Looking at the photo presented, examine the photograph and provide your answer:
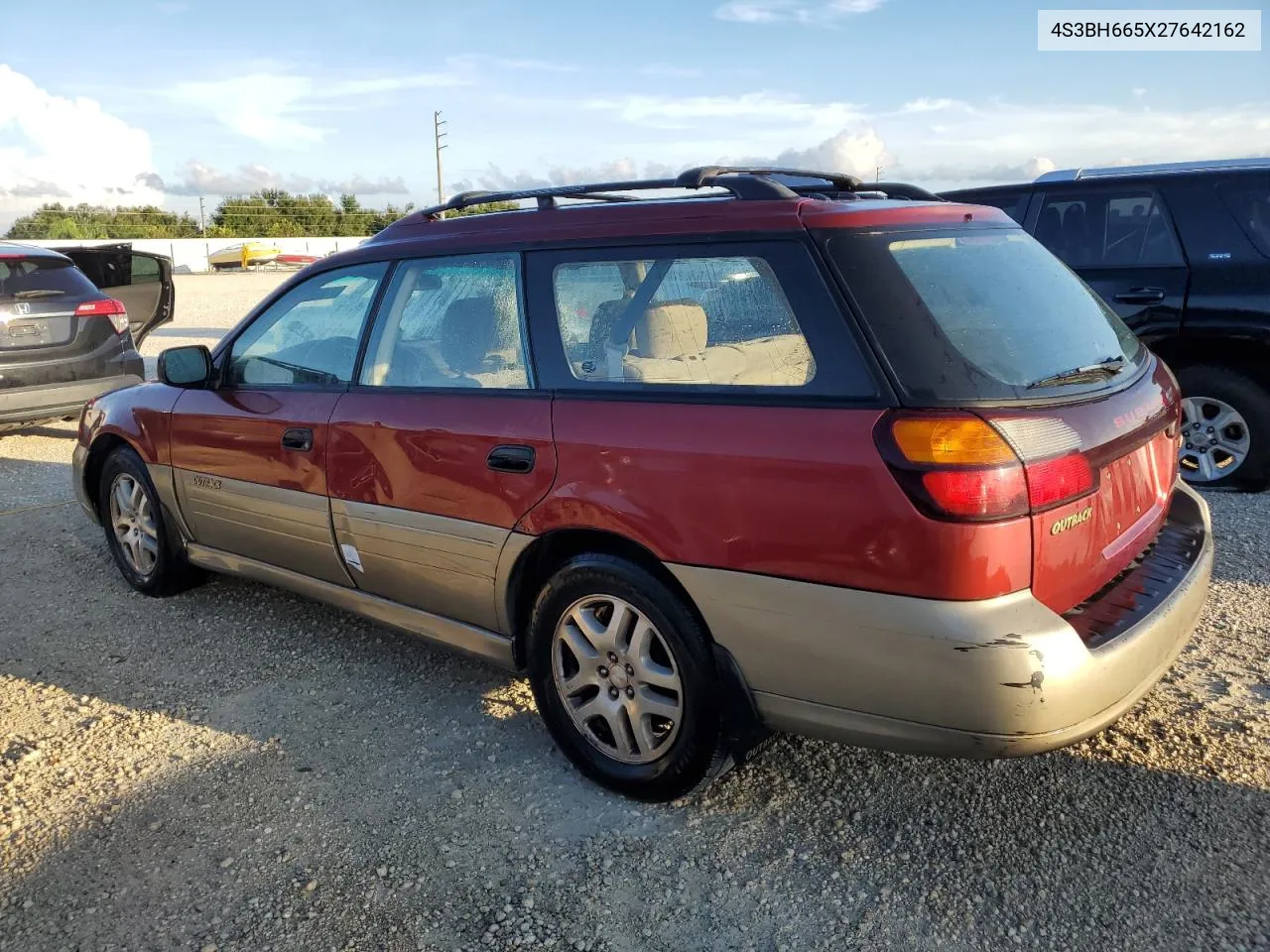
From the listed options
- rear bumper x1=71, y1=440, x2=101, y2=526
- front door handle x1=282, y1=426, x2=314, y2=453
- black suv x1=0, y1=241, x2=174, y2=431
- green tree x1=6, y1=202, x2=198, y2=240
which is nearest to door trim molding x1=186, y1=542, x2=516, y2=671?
front door handle x1=282, y1=426, x2=314, y2=453

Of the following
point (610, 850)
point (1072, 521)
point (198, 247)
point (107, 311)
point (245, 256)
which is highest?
point (198, 247)

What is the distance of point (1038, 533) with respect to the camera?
7.16 ft

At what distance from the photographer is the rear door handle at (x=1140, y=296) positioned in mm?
5574

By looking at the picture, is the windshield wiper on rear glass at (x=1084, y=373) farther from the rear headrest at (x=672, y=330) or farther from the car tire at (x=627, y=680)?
the car tire at (x=627, y=680)

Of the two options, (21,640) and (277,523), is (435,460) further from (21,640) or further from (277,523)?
(21,640)

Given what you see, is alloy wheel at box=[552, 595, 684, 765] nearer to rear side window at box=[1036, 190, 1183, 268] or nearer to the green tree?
rear side window at box=[1036, 190, 1183, 268]

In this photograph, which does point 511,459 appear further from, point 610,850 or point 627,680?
point 610,850

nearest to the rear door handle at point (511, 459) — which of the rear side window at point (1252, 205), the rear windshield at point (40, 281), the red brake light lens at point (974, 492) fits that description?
the red brake light lens at point (974, 492)

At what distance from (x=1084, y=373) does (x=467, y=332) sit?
6.18 ft

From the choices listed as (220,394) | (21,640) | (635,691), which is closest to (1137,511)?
(635,691)

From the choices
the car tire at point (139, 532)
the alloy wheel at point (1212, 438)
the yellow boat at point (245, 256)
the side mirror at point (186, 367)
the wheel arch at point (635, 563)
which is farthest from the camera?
the yellow boat at point (245, 256)

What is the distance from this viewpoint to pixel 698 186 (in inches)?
111

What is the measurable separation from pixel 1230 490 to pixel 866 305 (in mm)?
4524

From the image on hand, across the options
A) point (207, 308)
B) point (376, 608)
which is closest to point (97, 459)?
point (376, 608)
